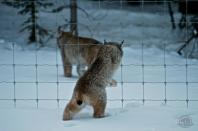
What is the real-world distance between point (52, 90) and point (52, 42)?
22.1ft

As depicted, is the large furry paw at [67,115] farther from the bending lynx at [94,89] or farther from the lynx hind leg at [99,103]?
the lynx hind leg at [99,103]

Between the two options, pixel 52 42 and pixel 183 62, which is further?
pixel 52 42

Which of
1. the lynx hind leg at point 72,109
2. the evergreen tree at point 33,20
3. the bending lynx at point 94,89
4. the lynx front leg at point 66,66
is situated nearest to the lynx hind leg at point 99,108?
the bending lynx at point 94,89

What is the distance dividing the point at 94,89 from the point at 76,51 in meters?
4.17

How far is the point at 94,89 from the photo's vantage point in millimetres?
6750

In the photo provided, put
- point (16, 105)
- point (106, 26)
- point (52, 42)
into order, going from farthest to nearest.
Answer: point (106, 26) → point (52, 42) → point (16, 105)

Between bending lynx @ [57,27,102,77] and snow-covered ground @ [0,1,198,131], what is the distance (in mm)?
244

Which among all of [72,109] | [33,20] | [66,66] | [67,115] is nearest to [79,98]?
[72,109]

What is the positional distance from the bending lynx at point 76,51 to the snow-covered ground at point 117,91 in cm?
24

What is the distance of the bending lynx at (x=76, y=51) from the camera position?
33.8ft

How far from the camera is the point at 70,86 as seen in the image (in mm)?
9414

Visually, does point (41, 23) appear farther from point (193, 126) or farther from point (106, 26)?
point (193, 126)

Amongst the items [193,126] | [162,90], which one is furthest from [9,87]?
[193,126]

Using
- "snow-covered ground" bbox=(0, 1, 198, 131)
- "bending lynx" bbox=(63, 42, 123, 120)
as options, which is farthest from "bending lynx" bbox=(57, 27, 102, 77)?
"bending lynx" bbox=(63, 42, 123, 120)
